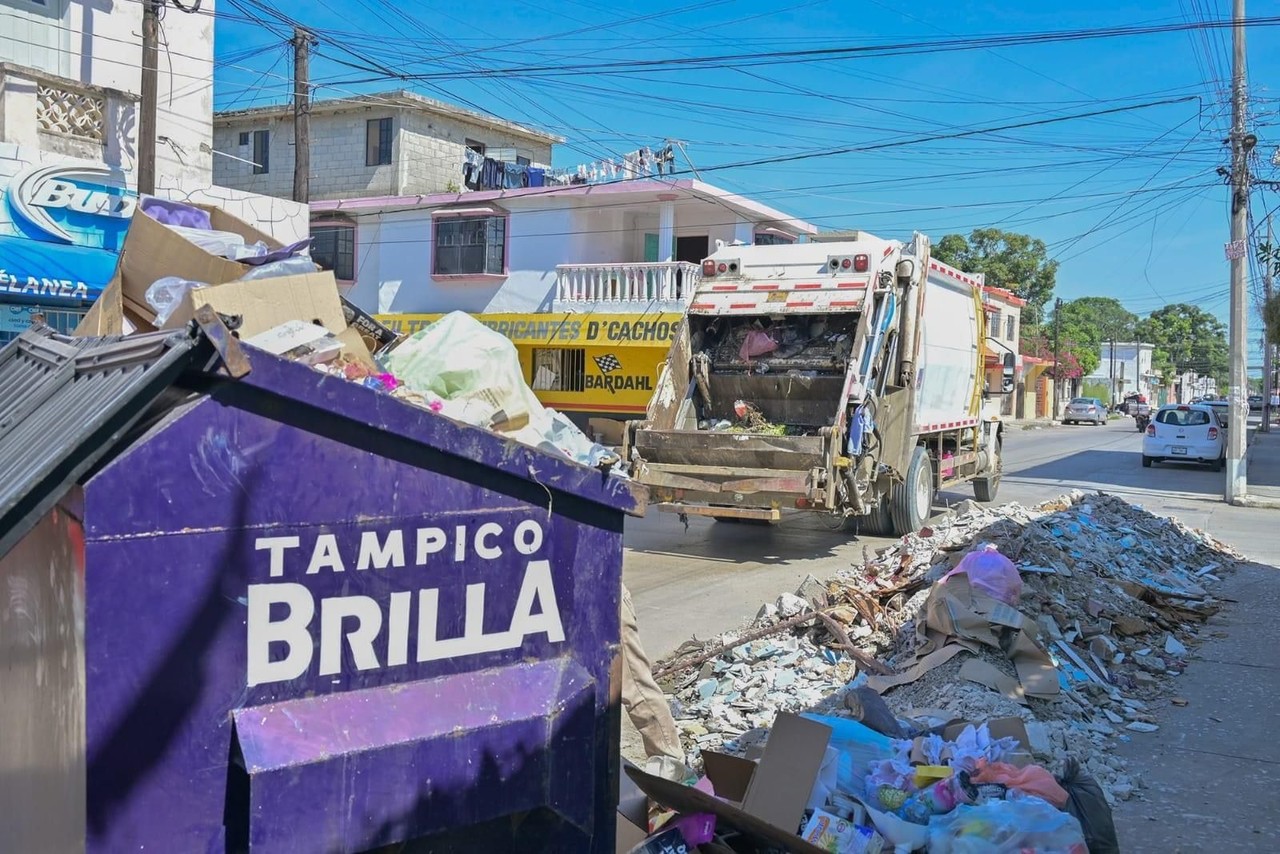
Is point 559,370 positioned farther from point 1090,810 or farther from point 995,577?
point 1090,810

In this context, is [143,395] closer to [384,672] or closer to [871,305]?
[384,672]

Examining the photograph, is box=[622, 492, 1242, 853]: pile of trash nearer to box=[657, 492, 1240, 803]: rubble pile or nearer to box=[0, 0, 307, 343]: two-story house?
box=[657, 492, 1240, 803]: rubble pile

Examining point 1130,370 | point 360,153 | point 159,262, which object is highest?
point 360,153

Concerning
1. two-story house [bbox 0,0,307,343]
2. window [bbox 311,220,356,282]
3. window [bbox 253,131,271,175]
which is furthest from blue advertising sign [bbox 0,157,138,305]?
window [bbox 253,131,271,175]

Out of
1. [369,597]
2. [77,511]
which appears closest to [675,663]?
[369,597]

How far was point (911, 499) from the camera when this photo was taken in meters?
10.7

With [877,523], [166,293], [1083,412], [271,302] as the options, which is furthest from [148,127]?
[1083,412]

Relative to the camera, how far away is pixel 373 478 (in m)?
2.20

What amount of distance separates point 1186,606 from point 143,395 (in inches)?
297

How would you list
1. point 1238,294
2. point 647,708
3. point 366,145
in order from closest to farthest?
point 647,708
point 1238,294
point 366,145

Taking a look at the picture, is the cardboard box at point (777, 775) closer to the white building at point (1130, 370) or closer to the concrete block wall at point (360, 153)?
the concrete block wall at point (360, 153)

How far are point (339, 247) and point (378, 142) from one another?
3585 mm

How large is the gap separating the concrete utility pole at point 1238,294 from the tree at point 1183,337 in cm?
8920

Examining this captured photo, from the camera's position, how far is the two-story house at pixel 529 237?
71.1ft
